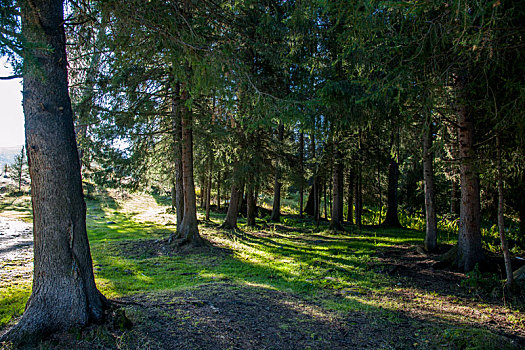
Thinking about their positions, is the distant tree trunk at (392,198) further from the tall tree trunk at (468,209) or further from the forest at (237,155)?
the tall tree trunk at (468,209)

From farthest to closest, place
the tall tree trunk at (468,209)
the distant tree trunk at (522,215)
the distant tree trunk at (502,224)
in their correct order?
the distant tree trunk at (522,215), the tall tree trunk at (468,209), the distant tree trunk at (502,224)

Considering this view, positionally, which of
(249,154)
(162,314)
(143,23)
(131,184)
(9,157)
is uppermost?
(9,157)

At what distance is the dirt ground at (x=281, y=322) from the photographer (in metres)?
3.52

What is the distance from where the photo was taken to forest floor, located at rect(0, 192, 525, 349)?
3.71 m

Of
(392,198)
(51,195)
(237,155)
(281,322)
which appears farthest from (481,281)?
(392,198)

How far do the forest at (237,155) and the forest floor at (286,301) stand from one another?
1.5 inches

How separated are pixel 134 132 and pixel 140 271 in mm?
5715

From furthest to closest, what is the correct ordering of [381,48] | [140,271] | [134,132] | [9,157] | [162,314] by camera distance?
1. [9,157]
2. [134,132]
3. [140,271]
4. [381,48]
5. [162,314]

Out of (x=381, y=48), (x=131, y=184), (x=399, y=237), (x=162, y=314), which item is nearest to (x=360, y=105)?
(x=381, y=48)

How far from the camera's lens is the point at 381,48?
5738 mm

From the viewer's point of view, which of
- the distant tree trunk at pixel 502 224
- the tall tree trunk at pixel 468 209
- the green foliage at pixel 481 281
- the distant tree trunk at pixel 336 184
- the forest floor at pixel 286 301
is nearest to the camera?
the forest floor at pixel 286 301

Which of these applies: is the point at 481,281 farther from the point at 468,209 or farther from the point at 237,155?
the point at 237,155

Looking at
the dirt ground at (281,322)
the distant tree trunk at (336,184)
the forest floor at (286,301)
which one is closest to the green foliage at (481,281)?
the forest floor at (286,301)

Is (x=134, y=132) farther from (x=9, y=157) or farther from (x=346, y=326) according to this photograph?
(x=9, y=157)
